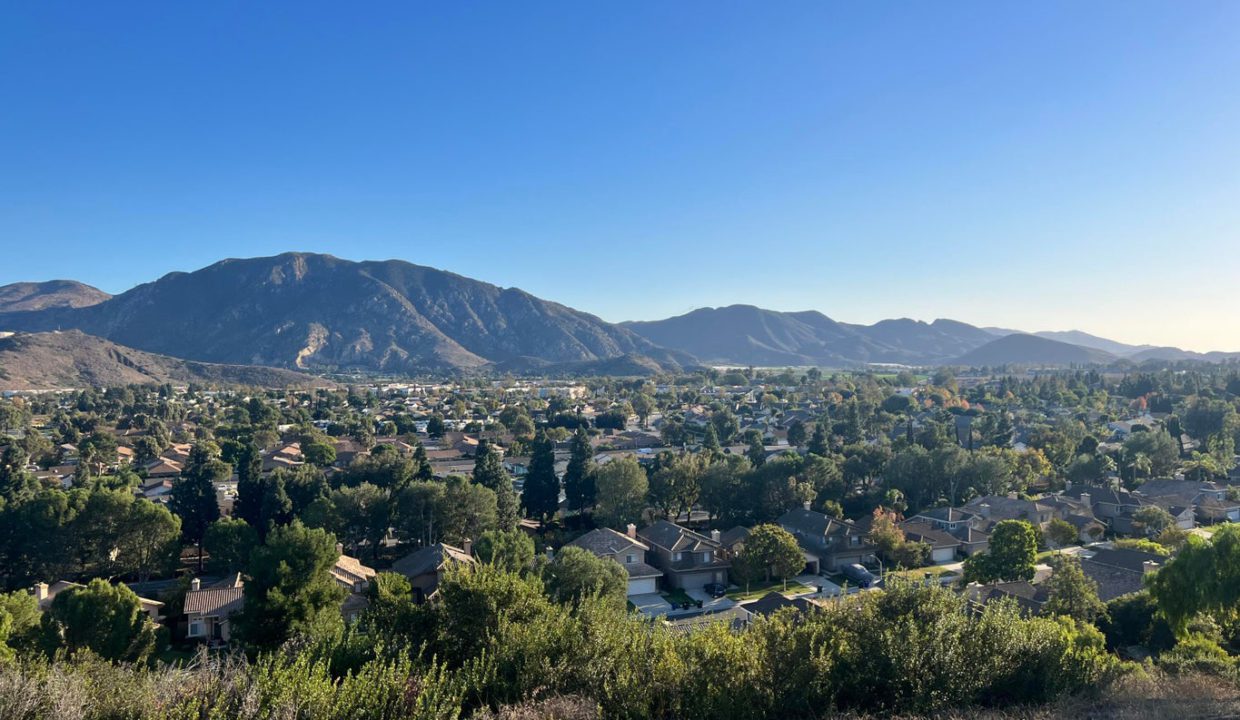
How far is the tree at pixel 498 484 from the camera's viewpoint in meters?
26.6

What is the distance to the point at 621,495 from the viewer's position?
2817 centimetres

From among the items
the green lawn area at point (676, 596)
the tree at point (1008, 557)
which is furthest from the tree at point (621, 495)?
the tree at point (1008, 557)

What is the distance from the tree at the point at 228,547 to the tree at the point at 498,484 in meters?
8.33

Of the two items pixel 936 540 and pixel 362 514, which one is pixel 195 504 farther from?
pixel 936 540

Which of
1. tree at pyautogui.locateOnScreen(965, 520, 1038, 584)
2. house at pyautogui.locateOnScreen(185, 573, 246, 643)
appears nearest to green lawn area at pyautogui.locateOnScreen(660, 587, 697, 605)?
tree at pyautogui.locateOnScreen(965, 520, 1038, 584)

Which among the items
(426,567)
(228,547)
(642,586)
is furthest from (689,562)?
(228,547)

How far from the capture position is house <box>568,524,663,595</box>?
22.5 metres

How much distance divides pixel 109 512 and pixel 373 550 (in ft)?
27.4

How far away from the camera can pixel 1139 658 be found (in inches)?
552

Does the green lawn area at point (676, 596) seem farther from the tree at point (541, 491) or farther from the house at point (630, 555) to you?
the tree at point (541, 491)

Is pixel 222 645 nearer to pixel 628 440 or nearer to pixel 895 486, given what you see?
pixel 895 486

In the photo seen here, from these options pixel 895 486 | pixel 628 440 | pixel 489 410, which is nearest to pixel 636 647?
pixel 895 486

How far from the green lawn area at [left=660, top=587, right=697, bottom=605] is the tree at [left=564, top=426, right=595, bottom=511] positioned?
875cm

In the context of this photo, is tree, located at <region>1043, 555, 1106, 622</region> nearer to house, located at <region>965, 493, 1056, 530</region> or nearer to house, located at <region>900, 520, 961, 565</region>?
house, located at <region>900, 520, 961, 565</region>
